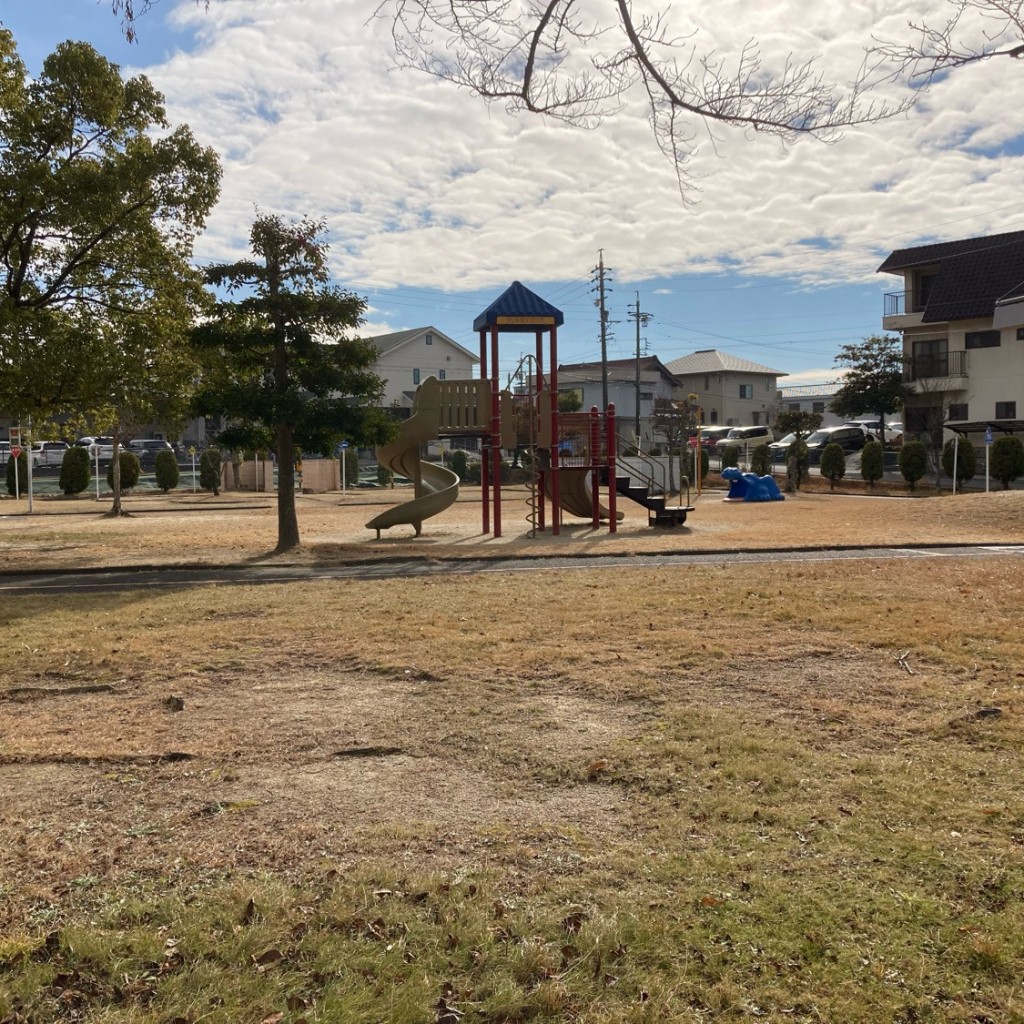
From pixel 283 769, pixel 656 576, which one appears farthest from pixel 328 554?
pixel 283 769

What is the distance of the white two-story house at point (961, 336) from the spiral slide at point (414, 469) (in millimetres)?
23948

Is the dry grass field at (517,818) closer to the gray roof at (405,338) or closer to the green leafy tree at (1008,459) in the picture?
the green leafy tree at (1008,459)

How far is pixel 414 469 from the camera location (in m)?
19.0

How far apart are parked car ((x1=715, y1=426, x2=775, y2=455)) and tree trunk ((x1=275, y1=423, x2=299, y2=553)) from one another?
1527 inches

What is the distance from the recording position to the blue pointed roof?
1788cm

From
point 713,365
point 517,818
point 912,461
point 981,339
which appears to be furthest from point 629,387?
point 517,818

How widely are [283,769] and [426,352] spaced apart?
58084 mm

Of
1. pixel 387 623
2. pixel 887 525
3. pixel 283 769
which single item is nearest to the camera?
pixel 283 769

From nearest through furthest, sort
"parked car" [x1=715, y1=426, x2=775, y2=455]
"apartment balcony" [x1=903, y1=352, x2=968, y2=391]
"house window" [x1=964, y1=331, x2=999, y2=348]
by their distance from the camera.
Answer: "house window" [x1=964, y1=331, x2=999, y2=348] < "apartment balcony" [x1=903, y1=352, x2=968, y2=391] < "parked car" [x1=715, y1=426, x2=775, y2=455]

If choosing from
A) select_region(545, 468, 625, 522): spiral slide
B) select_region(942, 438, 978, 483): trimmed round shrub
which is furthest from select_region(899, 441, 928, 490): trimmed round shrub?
select_region(545, 468, 625, 522): spiral slide

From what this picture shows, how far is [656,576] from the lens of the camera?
36.4ft

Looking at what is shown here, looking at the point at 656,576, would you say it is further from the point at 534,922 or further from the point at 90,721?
the point at 534,922

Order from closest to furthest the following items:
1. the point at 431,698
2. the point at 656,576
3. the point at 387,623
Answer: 1. the point at 431,698
2. the point at 387,623
3. the point at 656,576

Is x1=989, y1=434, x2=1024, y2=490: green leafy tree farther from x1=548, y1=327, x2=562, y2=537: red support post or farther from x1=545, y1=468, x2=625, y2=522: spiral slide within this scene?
x1=548, y1=327, x2=562, y2=537: red support post
